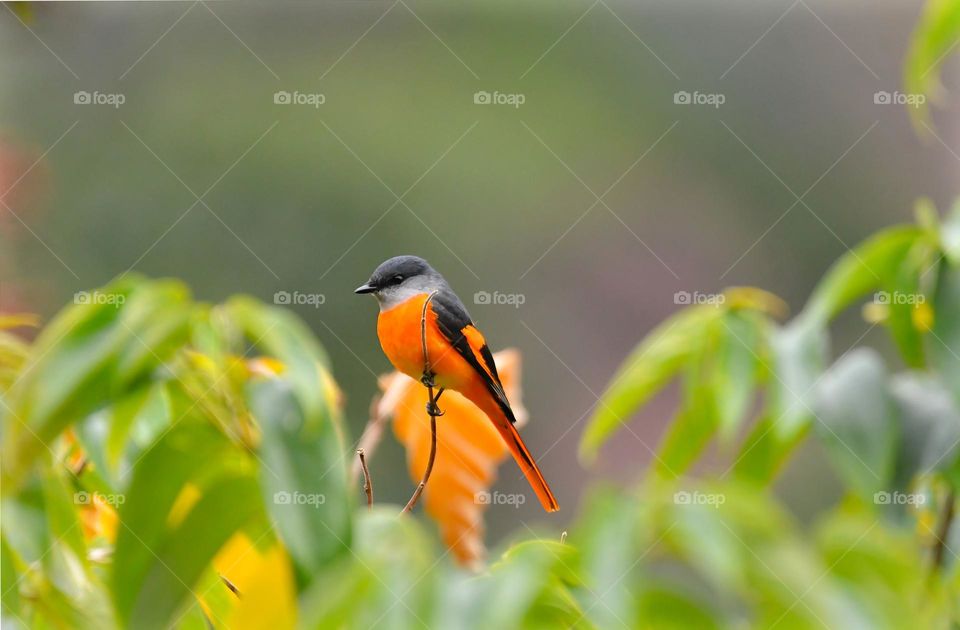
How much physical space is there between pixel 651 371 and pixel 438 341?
28 cm

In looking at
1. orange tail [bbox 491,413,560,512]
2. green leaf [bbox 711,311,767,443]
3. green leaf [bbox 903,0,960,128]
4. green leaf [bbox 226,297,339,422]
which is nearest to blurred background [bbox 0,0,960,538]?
orange tail [bbox 491,413,560,512]

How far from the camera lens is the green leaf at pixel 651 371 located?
2.85 feet

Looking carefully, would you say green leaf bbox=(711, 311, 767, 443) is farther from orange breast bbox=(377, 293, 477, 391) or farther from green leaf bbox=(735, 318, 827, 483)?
orange breast bbox=(377, 293, 477, 391)

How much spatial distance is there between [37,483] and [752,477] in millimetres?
607

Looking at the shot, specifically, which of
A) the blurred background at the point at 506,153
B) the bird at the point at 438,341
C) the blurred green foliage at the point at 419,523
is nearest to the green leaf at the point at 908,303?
the blurred green foliage at the point at 419,523

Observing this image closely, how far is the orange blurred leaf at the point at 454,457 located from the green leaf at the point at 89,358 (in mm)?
296

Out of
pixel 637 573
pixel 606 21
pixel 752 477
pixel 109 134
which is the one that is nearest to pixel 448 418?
pixel 752 477

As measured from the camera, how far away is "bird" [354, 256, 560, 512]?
95cm

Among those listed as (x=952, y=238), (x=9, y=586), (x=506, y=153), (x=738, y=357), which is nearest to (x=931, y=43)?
(x=952, y=238)

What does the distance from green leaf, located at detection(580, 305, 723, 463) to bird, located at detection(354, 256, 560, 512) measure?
0.09 m

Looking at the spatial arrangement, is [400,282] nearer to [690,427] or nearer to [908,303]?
[690,427]

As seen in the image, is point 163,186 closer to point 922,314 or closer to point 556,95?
point 556,95

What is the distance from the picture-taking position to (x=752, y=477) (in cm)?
86

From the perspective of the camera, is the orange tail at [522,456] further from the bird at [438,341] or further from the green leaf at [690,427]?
the green leaf at [690,427]
